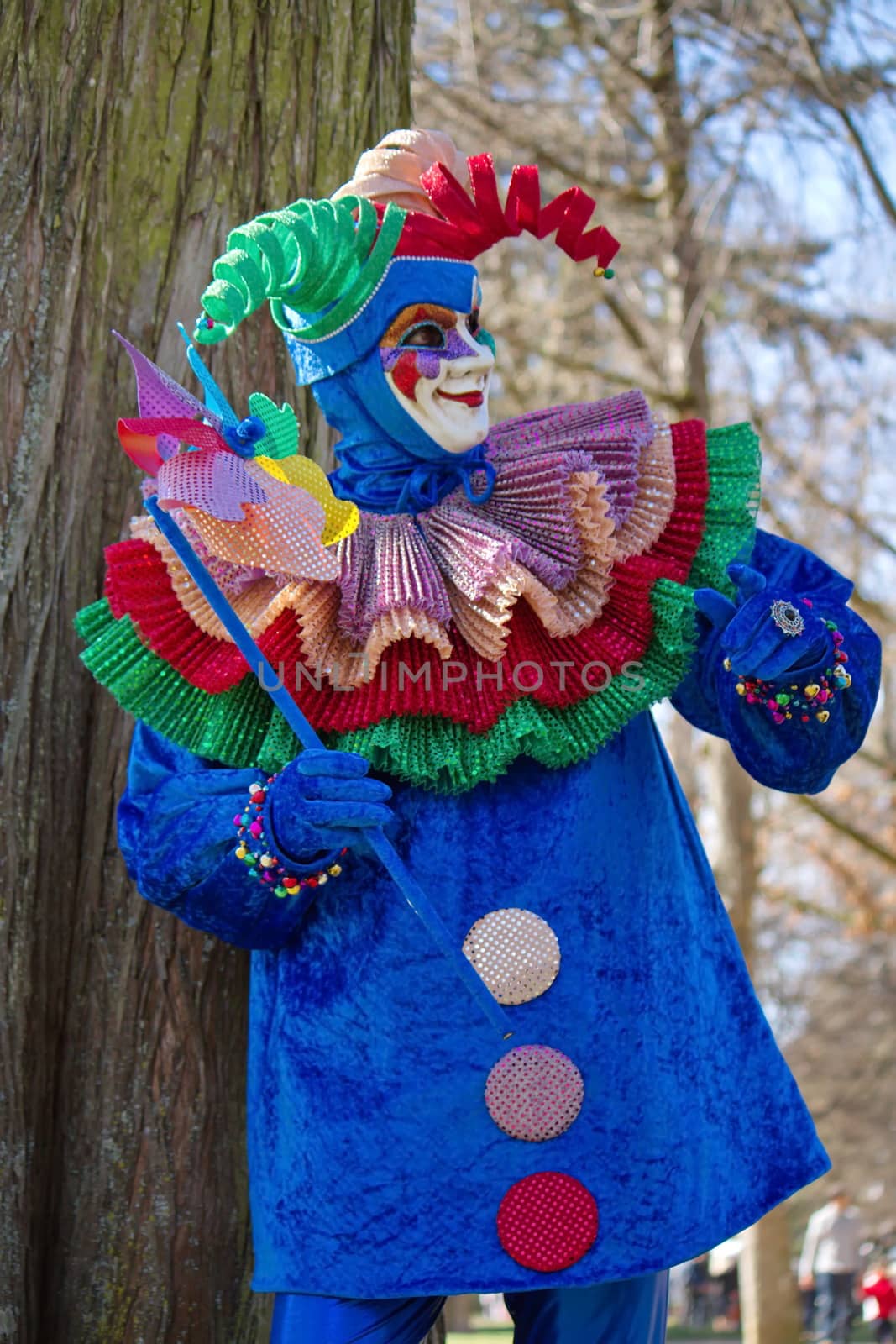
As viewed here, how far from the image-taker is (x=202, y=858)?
206cm

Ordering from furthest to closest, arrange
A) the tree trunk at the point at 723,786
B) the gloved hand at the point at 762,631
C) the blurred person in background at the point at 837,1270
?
1. the blurred person in background at the point at 837,1270
2. the tree trunk at the point at 723,786
3. the gloved hand at the point at 762,631

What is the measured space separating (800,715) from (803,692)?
0.03 m

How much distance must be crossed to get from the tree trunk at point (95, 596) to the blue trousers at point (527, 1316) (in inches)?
18.7

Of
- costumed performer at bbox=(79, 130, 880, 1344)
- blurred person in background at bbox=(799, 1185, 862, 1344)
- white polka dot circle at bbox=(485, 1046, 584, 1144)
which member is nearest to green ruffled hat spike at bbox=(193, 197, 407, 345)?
costumed performer at bbox=(79, 130, 880, 1344)

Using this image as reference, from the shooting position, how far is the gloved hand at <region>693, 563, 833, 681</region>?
198 cm

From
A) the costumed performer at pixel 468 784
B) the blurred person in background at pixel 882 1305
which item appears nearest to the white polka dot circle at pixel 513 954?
the costumed performer at pixel 468 784

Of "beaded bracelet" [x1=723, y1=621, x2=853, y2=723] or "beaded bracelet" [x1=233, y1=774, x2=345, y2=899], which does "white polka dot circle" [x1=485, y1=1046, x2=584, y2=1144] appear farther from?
"beaded bracelet" [x1=723, y1=621, x2=853, y2=723]

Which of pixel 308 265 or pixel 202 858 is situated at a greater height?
pixel 308 265

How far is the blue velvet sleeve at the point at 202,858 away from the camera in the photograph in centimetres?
206

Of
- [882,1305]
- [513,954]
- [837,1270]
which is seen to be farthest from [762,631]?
[882,1305]

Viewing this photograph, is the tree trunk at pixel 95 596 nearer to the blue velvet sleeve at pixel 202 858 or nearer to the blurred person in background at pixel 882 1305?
the blue velvet sleeve at pixel 202 858

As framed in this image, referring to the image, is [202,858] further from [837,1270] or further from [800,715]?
[837,1270]

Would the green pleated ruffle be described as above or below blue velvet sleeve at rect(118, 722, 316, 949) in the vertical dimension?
above

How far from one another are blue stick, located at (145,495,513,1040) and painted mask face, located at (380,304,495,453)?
0.43 metres
